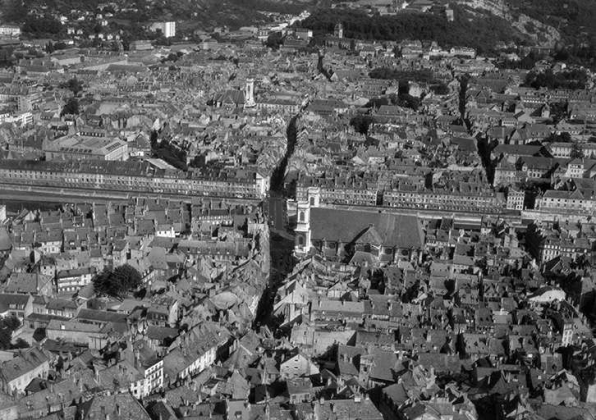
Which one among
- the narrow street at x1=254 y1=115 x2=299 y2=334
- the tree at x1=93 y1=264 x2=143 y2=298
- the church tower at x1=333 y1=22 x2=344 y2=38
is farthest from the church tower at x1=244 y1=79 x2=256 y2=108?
the church tower at x1=333 y1=22 x2=344 y2=38

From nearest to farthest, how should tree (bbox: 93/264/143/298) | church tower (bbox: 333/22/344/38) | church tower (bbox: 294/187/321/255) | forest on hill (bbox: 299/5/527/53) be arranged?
tree (bbox: 93/264/143/298), church tower (bbox: 294/187/321/255), forest on hill (bbox: 299/5/527/53), church tower (bbox: 333/22/344/38)

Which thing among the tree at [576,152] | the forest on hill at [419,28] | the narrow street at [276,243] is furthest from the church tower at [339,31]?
the tree at [576,152]

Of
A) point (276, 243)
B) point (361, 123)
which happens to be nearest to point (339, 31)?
point (361, 123)

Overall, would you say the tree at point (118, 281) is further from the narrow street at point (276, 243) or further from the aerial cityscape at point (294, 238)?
the narrow street at point (276, 243)

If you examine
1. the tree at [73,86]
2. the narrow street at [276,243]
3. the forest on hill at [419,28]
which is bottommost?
the tree at [73,86]

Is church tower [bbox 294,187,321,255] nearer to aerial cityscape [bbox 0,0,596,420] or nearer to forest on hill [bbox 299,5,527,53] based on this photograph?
aerial cityscape [bbox 0,0,596,420]

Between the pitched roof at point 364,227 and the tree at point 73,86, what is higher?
the pitched roof at point 364,227

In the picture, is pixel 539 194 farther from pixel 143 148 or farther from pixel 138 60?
pixel 138 60
